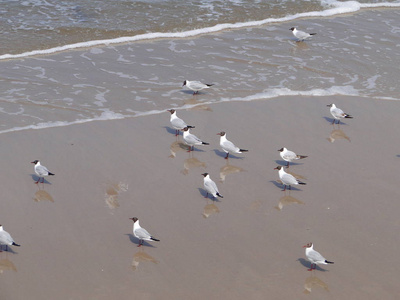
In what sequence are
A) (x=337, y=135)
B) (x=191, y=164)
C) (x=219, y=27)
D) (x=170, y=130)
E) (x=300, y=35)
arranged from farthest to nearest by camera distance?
(x=219, y=27)
(x=300, y=35)
(x=170, y=130)
(x=337, y=135)
(x=191, y=164)

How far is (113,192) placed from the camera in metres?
9.05

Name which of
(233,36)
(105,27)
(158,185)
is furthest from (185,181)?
(105,27)

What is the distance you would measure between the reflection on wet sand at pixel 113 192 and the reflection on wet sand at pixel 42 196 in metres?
0.75

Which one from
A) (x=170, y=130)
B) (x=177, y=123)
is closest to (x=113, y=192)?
(x=177, y=123)

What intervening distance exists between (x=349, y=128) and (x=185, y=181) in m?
3.30

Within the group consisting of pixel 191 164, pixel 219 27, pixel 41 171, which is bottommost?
pixel 219 27

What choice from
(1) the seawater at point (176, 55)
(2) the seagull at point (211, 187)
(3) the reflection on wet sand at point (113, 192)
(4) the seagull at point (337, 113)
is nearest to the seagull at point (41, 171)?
(3) the reflection on wet sand at point (113, 192)

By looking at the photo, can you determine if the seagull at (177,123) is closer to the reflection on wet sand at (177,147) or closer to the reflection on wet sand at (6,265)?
the reflection on wet sand at (177,147)

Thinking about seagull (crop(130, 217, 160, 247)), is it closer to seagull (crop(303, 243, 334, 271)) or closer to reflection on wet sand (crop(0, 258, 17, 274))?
reflection on wet sand (crop(0, 258, 17, 274))

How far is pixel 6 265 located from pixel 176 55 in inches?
327

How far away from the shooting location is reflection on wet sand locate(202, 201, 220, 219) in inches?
340

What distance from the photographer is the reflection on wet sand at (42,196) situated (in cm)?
888

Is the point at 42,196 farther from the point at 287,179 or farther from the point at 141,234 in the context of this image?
the point at 287,179

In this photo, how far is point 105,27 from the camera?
1741 centimetres
